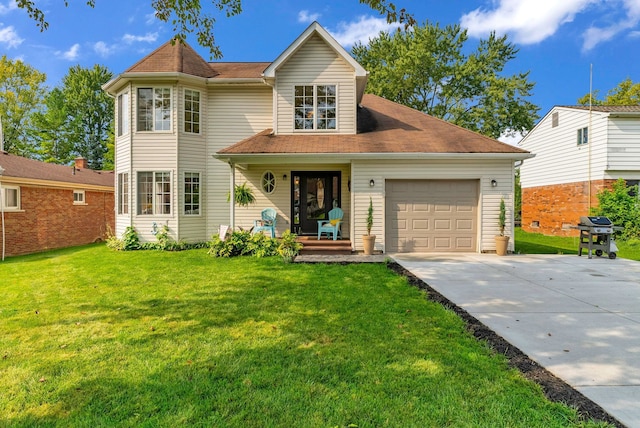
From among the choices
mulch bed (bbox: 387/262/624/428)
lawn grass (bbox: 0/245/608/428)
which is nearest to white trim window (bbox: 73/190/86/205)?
lawn grass (bbox: 0/245/608/428)

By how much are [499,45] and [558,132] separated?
36.0ft

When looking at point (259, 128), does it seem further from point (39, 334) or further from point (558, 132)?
point (558, 132)

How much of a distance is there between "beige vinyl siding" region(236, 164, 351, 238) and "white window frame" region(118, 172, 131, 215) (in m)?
3.96

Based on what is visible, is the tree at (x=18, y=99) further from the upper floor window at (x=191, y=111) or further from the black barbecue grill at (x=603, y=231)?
the black barbecue grill at (x=603, y=231)

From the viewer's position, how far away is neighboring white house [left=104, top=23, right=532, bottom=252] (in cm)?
938

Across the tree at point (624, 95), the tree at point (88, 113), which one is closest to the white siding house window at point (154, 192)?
the tree at point (88, 113)

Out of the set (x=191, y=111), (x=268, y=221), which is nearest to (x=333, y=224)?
(x=268, y=221)

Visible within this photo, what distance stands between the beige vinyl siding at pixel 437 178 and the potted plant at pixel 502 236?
0.13 meters

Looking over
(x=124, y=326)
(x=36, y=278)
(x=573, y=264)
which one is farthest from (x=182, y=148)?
(x=573, y=264)

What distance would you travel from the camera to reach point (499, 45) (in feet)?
75.8

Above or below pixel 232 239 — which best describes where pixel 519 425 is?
below

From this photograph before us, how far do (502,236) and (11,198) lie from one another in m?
16.6

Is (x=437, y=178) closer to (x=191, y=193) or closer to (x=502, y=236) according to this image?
(x=502, y=236)

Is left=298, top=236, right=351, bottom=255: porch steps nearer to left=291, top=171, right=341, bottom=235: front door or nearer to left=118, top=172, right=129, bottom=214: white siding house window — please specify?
left=291, top=171, right=341, bottom=235: front door
